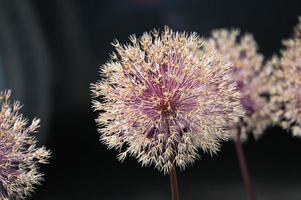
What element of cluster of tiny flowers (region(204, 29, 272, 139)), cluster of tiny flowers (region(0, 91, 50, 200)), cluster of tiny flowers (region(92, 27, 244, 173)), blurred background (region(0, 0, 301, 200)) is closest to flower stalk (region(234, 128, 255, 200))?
cluster of tiny flowers (region(204, 29, 272, 139))

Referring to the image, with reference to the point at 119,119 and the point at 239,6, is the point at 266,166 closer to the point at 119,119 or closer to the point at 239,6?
the point at 239,6

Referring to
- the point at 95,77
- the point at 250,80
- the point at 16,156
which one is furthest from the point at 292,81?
the point at 95,77

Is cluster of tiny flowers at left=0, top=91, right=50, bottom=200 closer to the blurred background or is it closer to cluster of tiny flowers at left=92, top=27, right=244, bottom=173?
cluster of tiny flowers at left=92, top=27, right=244, bottom=173

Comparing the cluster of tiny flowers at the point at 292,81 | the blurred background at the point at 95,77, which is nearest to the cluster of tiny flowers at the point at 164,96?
the cluster of tiny flowers at the point at 292,81

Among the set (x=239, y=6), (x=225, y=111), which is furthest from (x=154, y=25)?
(x=225, y=111)

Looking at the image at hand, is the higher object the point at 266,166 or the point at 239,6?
the point at 239,6

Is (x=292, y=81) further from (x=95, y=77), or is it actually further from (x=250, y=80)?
(x=95, y=77)

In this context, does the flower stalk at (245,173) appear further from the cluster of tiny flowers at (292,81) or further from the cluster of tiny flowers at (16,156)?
the cluster of tiny flowers at (16,156)
